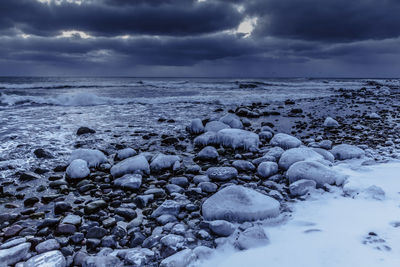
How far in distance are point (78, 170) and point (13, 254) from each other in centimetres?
188

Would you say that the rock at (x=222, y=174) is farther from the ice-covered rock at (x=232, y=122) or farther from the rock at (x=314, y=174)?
the ice-covered rock at (x=232, y=122)

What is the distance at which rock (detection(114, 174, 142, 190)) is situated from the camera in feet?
11.6

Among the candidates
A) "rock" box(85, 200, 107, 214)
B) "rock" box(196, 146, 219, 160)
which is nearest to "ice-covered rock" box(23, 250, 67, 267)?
"rock" box(85, 200, 107, 214)

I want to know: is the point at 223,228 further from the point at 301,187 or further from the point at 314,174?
the point at 314,174

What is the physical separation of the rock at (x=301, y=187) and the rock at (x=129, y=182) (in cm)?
208

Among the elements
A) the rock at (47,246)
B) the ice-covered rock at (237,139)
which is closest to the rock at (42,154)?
the rock at (47,246)

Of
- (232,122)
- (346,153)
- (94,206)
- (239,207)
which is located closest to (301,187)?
(239,207)

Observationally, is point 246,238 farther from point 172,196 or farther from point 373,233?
point 172,196

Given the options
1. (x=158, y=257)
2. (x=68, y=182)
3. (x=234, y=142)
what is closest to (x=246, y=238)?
(x=158, y=257)

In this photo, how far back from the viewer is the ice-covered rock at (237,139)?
550 cm

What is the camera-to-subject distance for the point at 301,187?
127 inches

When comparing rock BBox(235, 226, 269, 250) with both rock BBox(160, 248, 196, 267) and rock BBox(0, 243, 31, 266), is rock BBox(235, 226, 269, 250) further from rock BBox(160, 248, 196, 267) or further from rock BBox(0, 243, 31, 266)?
rock BBox(0, 243, 31, 266)

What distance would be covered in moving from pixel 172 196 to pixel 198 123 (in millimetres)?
4046

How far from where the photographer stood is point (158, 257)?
215cm
